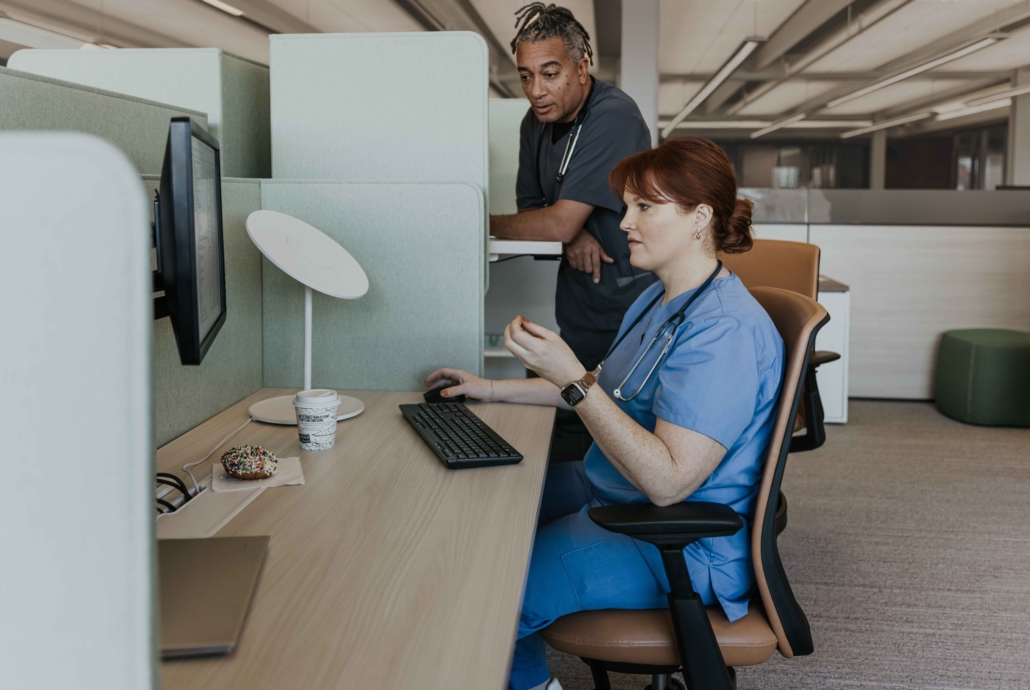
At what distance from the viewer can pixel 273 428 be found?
1450 mm

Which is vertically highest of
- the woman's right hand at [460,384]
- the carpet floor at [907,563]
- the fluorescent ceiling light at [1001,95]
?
the fluorescent ceiling light at [1001,95]

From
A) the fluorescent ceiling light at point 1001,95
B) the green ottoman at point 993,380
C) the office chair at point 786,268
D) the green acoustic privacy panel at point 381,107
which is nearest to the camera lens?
the green acoustic privacy panel at point 381,107

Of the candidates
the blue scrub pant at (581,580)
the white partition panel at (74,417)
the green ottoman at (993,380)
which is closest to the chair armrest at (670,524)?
the blue scrub pant at (581,580)

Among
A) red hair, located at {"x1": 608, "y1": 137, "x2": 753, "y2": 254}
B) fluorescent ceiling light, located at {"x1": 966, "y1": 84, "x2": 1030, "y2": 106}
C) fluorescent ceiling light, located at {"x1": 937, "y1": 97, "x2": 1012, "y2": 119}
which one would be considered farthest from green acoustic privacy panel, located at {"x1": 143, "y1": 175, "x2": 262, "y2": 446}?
fluorescent ceiling light, located at {"x1": 966, "y1": 84, "x2": 1030, "y2": 106}

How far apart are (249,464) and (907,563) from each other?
1999mm

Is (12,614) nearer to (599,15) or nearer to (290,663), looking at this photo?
(290,663)

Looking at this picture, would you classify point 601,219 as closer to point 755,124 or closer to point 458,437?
point 458,437

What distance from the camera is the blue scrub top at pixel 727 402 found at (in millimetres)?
1148

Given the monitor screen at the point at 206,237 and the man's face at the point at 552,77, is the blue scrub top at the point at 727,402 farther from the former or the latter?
the man's face at the point at 552,77

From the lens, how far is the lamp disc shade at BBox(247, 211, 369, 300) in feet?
4.49

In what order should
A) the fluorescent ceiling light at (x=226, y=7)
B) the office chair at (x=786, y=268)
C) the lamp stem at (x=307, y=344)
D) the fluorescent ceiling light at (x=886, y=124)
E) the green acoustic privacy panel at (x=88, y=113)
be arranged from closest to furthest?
the green acoustic privacy panel at (x=88, y=113)
the lamp stem at (x=307, y=344)
the office chair at (x=786, y=268)
the fluorescent ceiling light at (x=886, y=124)
the fluorescent ceiling light at (x=226, y=7)

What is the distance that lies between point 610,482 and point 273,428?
0.60 metres

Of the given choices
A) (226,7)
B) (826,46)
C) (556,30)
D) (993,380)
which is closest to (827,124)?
(826,46)

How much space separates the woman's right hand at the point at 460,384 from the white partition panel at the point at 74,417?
1295 mm
